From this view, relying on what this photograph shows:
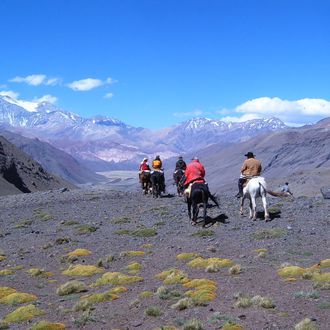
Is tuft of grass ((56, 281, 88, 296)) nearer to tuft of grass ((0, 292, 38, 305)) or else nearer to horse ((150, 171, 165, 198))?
tuft of grass ((0, 292, 38, 305))

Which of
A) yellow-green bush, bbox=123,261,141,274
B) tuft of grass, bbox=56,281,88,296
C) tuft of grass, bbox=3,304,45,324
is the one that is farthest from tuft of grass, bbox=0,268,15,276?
tuft of grass, bbox=3,304,45,324

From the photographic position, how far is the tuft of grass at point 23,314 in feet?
39.8

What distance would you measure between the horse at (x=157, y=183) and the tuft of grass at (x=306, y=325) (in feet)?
82.5

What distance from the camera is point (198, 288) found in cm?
1297

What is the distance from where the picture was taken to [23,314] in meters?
12.3

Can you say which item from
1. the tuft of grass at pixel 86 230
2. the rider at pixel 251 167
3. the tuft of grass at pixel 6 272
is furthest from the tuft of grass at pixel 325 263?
the tuft of grass at pixel 86 230

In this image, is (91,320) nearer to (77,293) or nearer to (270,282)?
(77,293)

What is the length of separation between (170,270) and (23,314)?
439 cm

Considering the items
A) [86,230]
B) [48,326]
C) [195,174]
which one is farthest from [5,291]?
[195,174]

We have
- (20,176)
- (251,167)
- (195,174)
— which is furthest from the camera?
(20,176)

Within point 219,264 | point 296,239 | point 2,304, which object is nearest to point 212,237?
point 296,239

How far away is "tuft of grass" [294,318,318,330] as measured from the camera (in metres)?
9.44

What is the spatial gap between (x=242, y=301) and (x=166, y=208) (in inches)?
718

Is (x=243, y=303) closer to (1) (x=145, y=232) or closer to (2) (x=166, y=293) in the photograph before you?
(2) (x=166, y=293)
